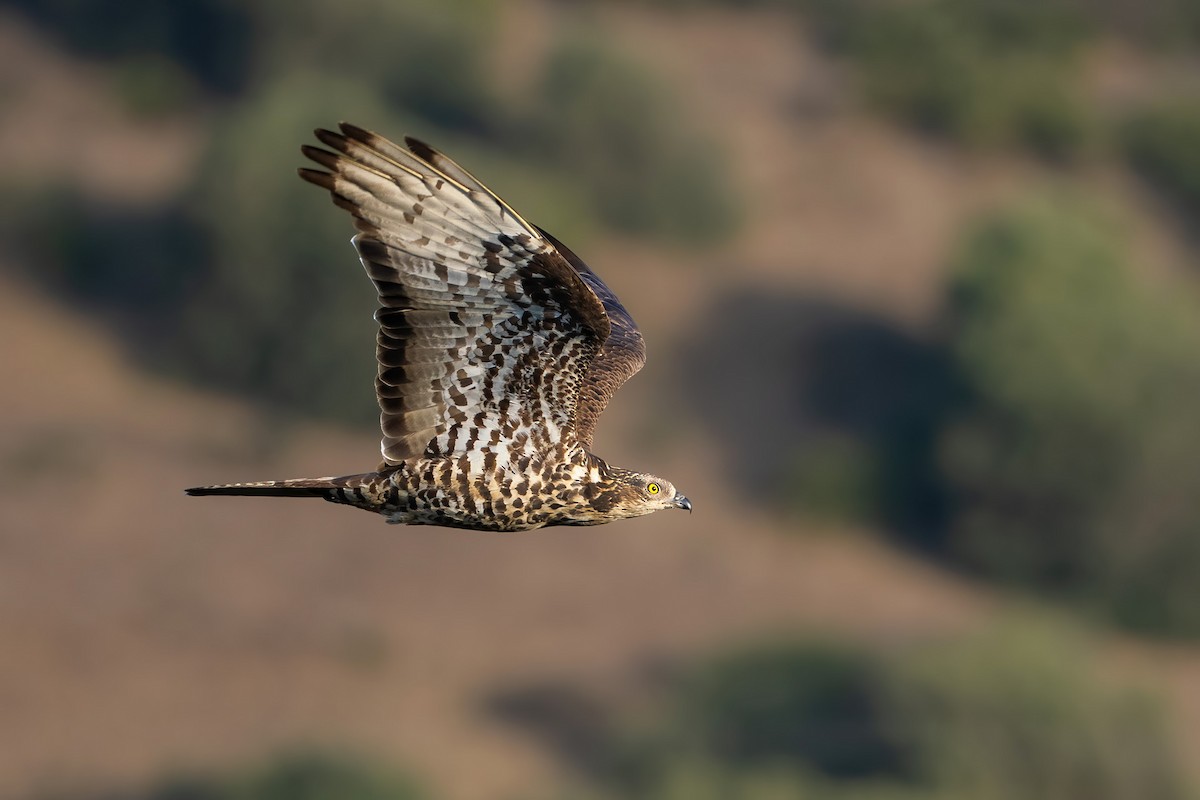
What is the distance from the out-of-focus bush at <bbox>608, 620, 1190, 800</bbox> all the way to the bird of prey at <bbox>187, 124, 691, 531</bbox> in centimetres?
2512

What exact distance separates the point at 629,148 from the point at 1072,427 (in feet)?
58.2

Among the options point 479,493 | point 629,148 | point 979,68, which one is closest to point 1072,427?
point 629,148

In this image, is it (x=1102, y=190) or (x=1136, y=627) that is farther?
(x=1102, y=190)

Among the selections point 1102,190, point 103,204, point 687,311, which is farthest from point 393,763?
point 1102,190

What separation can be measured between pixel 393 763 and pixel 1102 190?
3469 cm

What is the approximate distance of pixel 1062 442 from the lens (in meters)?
51.2

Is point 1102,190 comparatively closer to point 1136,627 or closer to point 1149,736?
point 1136,627

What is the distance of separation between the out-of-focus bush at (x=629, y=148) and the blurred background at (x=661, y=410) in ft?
0.56

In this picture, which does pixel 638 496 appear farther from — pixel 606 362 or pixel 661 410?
pixel 661 410

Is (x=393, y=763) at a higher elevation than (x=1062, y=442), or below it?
below

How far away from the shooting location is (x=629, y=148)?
2432 inches

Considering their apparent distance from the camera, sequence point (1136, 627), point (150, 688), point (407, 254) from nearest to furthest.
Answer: point (407, 254) < point (150, 688) < point (1136, 627)

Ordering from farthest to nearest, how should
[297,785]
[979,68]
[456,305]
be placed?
[979,68]
[297,785]
[456,305]

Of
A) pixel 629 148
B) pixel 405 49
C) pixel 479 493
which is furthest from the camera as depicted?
pixel 405 49
